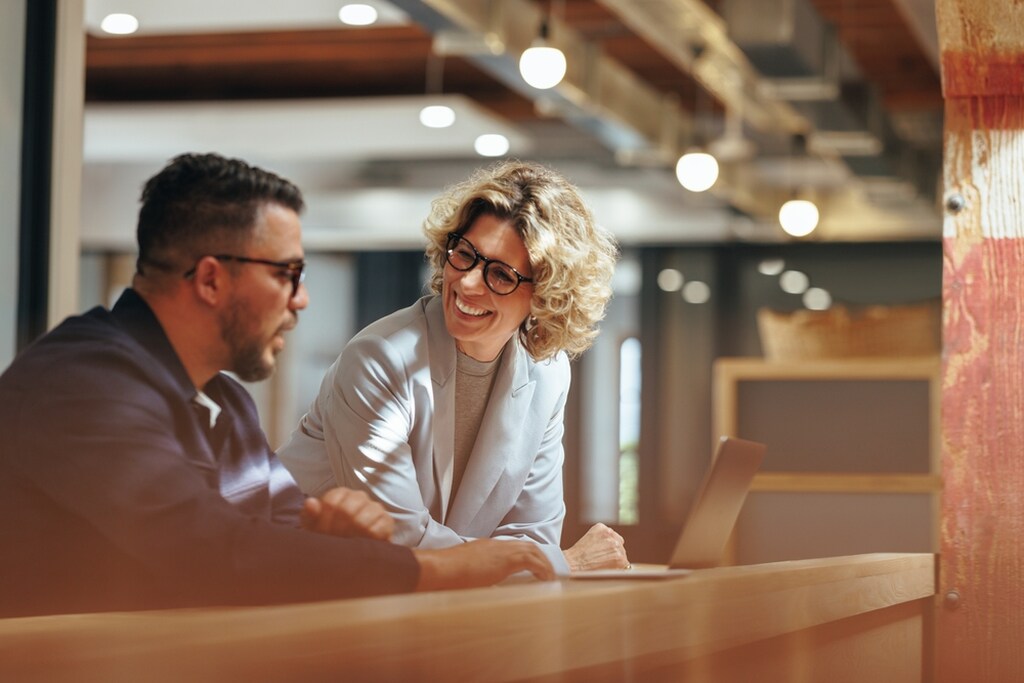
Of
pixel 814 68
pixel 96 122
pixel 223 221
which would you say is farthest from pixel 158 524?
pixel 96 122

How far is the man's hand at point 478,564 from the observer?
1.38 m

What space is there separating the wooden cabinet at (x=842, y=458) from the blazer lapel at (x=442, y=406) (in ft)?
8.68

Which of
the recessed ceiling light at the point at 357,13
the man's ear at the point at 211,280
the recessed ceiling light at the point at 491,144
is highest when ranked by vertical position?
the recessed ceiling light at the point at 357,13

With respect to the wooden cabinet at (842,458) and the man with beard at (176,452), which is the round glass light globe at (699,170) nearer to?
the wooden cabinet at (842,458)

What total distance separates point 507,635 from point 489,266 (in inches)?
41.2

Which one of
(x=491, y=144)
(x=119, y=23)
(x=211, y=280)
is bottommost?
(x=211, y=280)

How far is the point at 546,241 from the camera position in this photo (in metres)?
2.06

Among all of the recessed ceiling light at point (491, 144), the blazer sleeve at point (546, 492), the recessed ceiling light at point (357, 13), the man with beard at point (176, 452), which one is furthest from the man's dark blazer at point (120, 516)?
the recessed ceiling light at point (491, 144)

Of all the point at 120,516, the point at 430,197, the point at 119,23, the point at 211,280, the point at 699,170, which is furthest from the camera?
the point at 430,197

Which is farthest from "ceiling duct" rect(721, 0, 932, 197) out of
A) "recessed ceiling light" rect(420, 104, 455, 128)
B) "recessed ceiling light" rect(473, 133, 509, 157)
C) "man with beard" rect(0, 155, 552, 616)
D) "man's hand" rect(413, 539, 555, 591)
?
"man's hand" rect(413, 539, 555, 591)

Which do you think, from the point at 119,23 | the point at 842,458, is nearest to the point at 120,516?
the point at 842,458

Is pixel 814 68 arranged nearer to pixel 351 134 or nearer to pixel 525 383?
pixel 351 134

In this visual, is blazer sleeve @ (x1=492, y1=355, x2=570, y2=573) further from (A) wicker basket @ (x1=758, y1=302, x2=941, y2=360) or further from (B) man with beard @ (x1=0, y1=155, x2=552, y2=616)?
(A) wicker basket @ (x1=758, y1=302, x2=941, y2=360)

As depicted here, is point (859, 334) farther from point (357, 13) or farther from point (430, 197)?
point (430, 197)
